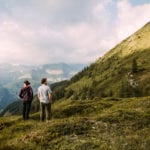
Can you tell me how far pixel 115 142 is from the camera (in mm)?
21266

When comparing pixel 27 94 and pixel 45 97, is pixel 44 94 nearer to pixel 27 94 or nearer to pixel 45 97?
pixel 45 97

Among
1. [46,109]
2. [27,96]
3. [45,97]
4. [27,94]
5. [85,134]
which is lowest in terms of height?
[85,134]

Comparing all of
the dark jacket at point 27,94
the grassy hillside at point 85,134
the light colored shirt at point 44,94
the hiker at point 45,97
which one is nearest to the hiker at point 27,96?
Result: the dark jacket at point 27,94

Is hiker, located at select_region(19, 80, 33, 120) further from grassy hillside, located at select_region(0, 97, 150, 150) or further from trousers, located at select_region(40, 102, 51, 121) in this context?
trousers, located at select_region(40, 102, 51, 121)

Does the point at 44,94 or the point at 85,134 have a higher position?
the point at 44,94

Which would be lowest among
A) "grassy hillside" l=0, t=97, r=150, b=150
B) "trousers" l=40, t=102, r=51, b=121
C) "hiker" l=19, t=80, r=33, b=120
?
"grassy hillside" l=0, t=97, r=150, b=150

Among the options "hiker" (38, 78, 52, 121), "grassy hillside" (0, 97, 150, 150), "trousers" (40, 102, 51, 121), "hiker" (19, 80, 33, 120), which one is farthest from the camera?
"hiker" (19, 80, 33, 120)

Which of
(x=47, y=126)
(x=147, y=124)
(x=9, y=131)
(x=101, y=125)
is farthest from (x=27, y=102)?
(x=147, y=124)

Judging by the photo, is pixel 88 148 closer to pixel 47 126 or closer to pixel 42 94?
pixel 47 126

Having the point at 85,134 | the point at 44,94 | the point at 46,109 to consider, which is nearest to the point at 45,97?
the point at 44,94

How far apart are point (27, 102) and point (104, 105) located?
11.7 m

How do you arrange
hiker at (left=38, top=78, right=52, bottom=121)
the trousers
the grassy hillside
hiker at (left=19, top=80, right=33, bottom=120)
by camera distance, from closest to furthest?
the grassy hillside
hiker at (left=38, top=78, right=52, bottom=121)
the trousers
hiker at (left=19, top=80, right=33, bottom=120)

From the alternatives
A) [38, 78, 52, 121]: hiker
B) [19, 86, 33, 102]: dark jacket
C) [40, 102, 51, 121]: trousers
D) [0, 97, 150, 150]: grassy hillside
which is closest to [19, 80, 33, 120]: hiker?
[19, 86, 33, 102]: dark jacket

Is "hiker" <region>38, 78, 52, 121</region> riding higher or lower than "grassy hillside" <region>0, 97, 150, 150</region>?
higher
